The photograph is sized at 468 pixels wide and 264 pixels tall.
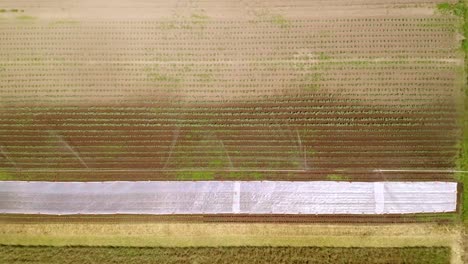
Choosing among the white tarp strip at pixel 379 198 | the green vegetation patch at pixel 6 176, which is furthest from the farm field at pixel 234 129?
the green vegetation patch at pixel 6 176

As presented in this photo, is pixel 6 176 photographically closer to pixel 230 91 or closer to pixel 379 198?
pixel 230 91

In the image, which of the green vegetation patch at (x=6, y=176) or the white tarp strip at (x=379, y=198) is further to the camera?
the green vegetation patch at (x=6, y=176)

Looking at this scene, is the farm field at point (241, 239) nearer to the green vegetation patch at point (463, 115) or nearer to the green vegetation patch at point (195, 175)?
the green vegetation patch at point (463, 115)

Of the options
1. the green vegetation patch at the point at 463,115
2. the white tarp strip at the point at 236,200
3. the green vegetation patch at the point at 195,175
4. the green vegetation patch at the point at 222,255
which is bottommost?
the green vegetation patch at the point at 222,255

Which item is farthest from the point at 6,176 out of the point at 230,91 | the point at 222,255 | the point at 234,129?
the point at 230,91

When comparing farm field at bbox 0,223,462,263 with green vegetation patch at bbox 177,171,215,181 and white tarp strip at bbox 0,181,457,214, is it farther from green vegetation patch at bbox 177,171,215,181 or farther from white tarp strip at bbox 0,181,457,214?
green vegetation patch at bbox 177,171,215,181

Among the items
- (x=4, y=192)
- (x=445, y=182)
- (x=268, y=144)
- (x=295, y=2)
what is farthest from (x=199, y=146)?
(x=445, y=182)

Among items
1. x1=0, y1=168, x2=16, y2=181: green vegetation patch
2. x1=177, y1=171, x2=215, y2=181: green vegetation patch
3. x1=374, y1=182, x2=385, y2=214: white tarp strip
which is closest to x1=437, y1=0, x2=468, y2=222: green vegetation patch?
x1=374, y1=182, x2=385, y2=214: white tarp strip

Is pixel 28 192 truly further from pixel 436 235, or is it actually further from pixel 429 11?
pixel 429 11
